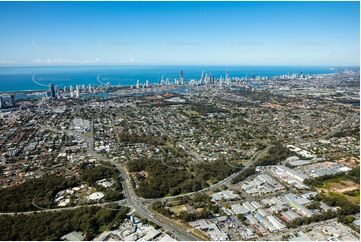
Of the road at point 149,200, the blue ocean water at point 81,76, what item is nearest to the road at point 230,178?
the road at point 149,200

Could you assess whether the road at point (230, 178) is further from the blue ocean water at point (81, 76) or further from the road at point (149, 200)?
the blue ocean water at point (81, 76)

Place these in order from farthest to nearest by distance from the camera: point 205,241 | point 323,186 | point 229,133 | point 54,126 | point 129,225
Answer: point 54,126 → point 229,133 → point 323,186 → point 129,225 → point 205,241

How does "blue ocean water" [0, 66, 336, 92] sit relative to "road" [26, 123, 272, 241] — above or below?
above

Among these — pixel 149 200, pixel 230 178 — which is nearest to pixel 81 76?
pixel 230 178

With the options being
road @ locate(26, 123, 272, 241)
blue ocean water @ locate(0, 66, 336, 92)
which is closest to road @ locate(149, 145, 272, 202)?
road @ locate(26, 123, 272, 241)

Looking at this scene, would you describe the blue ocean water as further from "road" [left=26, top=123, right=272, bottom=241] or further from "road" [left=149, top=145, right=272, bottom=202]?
"road" [left=149, top=145, right=272, bottom=202]

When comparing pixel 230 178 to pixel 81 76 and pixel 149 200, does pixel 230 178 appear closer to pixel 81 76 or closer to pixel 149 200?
pixel 149 200

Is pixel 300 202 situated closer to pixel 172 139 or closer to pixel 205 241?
pixel 205 241

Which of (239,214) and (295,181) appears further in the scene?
(295,181)

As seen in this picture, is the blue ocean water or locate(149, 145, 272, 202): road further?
the blue ocean water

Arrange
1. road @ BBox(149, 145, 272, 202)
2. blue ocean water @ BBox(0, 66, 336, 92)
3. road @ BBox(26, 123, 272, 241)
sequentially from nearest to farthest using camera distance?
1. road @ BBox(26, 123, 272, 241)
2. road @ BBox(149, 145, 272, 202)
3. blue ocean water @ BBox(0, 66, 336, 92)

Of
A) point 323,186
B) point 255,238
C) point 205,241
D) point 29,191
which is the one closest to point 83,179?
point 29,191
